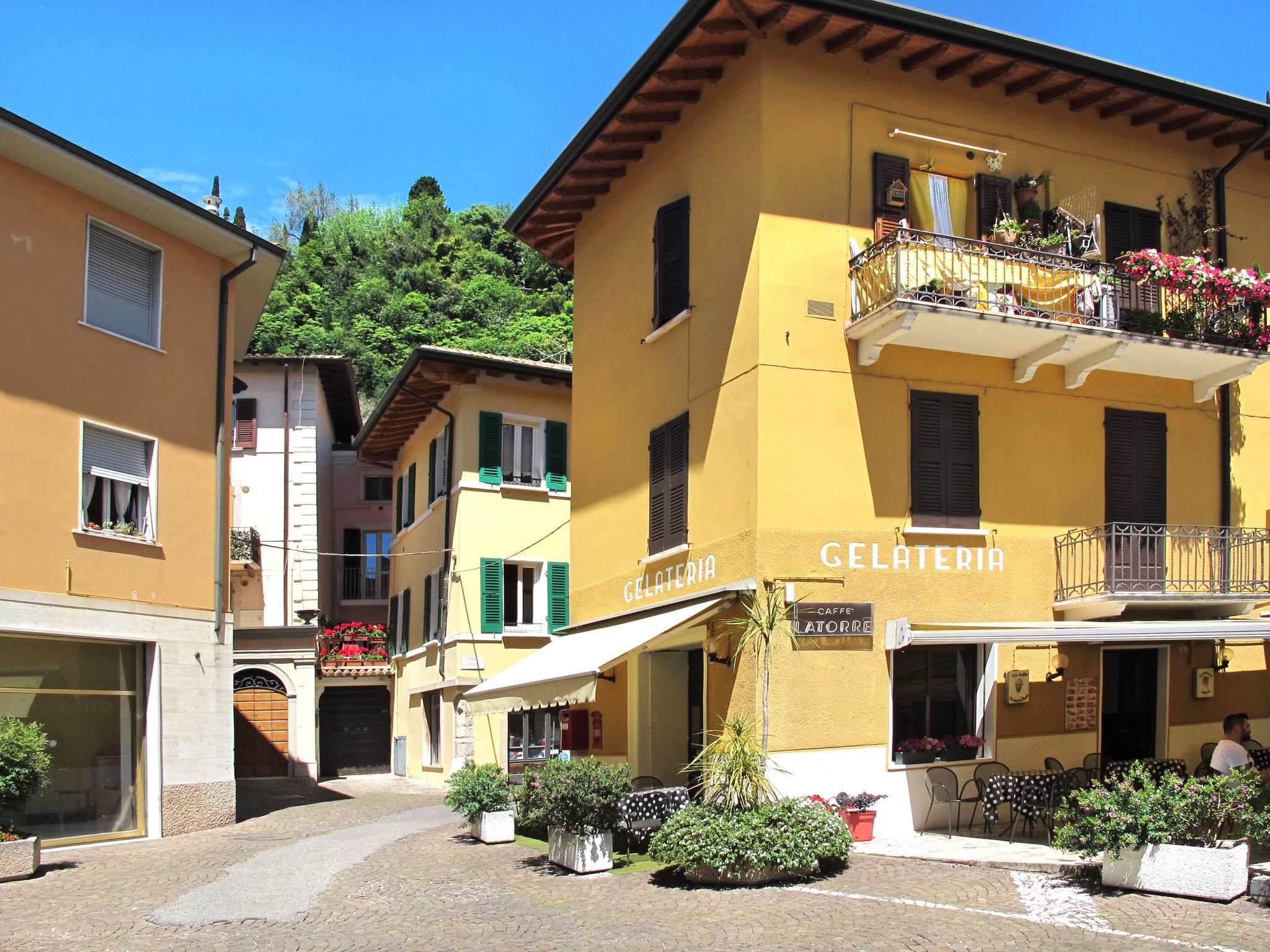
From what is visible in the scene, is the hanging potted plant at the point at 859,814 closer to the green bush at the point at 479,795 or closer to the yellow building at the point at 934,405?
the yellow building at the point at 934,405

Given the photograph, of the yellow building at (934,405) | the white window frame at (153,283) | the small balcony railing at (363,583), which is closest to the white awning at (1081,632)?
the yellow building at (934,405)

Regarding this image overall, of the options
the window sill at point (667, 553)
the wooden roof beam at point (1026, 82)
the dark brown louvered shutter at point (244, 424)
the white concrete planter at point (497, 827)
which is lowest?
the white concrete planter at point (497, 827)

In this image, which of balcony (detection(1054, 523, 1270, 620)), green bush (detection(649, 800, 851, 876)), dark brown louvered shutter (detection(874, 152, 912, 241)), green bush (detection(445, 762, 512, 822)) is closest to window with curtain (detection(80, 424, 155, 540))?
green bush (detection(445, 762, 512, 822))

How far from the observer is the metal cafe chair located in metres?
14.0

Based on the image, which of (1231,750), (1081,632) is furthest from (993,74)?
(1231,750)

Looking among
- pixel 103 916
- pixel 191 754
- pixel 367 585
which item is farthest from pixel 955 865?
pixel 367 585

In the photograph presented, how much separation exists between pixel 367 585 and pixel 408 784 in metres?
10.0

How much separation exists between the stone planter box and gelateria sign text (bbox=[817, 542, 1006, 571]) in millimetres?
3822

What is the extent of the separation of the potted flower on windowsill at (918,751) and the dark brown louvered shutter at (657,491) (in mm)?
4061

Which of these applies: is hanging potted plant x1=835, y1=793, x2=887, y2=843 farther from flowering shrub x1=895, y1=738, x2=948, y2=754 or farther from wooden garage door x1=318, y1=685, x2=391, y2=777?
wooden garage door x1=318, y1=685, x2=391, y2=777

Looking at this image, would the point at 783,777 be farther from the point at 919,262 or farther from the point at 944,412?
the point at 919,262

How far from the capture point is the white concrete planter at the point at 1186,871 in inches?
387

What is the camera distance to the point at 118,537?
642 inches

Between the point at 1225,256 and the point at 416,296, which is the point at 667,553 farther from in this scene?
the point at 416,296
